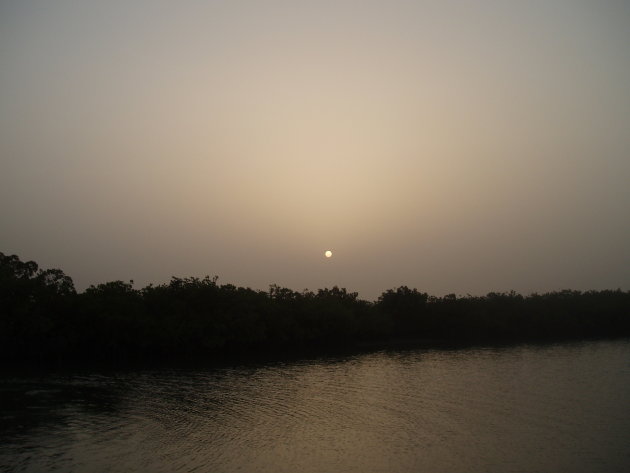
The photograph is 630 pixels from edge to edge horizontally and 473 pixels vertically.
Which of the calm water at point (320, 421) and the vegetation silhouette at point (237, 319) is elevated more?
the vegetation silhouette at point (237, 319)

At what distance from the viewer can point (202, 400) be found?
3316cm

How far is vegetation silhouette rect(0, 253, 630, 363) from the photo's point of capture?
5022 cm

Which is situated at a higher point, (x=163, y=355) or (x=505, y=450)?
(x=163, y=355)

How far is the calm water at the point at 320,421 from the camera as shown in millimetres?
20500

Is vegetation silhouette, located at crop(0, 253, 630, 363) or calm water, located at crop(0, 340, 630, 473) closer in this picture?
calm water, located at crop(0, 340, 630, 473)

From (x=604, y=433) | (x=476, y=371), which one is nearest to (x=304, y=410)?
(x=604, y=433)

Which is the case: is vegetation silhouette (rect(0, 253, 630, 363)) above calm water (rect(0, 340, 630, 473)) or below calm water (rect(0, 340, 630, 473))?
above

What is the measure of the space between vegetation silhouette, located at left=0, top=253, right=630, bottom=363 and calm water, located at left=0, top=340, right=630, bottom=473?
1001 centimetres

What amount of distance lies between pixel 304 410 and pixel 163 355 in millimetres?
33208

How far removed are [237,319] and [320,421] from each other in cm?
3614

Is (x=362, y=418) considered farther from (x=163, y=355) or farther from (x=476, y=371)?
(x=163, y=355)

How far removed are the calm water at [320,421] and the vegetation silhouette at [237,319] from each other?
32.8 feet

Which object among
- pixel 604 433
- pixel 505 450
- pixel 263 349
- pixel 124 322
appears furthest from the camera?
Answer: pixel 263 349

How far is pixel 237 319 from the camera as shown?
205 feet
